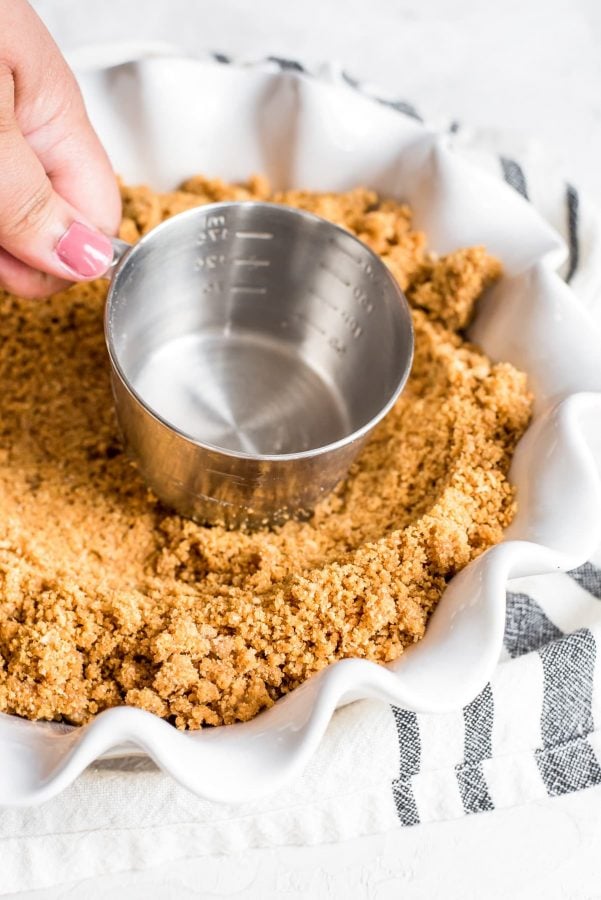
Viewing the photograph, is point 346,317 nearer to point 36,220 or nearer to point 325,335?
point 325,335

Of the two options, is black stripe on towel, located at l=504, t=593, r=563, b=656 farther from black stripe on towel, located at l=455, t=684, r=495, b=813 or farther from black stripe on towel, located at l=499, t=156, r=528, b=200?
black stripe on towel, located at l=499, t=156, r=528, b=200

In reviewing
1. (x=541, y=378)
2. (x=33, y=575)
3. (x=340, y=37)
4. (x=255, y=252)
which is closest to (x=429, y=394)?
(x=541, y=378)

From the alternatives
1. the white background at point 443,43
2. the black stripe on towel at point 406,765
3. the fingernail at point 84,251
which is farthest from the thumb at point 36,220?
the white background at point 443,43

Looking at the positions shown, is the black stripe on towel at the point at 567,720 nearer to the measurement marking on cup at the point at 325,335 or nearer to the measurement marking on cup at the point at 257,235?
the measurement marking on cup at the point at 325,335

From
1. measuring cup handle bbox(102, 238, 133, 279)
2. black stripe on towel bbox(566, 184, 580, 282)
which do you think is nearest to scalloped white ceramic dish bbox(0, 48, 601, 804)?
black stripe on towel bbox(566, 184, 580, 282)

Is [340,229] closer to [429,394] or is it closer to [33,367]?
[429,394]

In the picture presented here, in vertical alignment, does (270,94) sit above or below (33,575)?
above

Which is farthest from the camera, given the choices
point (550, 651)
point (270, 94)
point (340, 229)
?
point (270, 94)
